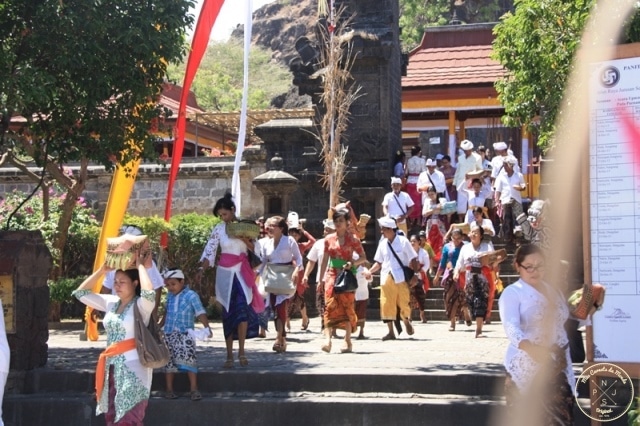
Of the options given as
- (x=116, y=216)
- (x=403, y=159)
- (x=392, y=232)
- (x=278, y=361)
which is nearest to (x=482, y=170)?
(x=403, y=159)

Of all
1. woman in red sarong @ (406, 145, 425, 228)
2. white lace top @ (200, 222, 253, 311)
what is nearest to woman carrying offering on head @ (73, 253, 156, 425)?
white lace top @ (200, 222, 253, 311)

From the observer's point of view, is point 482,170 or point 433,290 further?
point 482,170

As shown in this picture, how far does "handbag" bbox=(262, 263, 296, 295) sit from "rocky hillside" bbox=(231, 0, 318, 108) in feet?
237

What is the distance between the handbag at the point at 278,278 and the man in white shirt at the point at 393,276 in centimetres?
132

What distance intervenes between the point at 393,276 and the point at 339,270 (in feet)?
5.74

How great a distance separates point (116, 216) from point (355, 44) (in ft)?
34.6

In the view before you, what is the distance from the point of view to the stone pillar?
1074 cm

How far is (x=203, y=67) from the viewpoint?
252 feet

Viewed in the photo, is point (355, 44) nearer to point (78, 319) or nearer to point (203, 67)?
point (78, 319)

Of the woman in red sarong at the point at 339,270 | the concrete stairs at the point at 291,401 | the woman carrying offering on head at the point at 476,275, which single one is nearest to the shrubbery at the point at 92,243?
the woman carrying offering on head at the point at 476,275

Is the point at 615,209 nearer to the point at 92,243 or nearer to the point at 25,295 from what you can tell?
the point at 25,295

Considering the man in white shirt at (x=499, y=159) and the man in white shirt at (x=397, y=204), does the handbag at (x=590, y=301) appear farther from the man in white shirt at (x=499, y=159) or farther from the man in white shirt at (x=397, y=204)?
the man in white shirt at (x=499, y=159)

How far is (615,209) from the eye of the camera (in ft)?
25.7

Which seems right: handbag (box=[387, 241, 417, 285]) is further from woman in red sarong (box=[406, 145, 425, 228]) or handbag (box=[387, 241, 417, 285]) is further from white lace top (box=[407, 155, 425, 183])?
white lace top (box=[407, 155, 425, 183])
